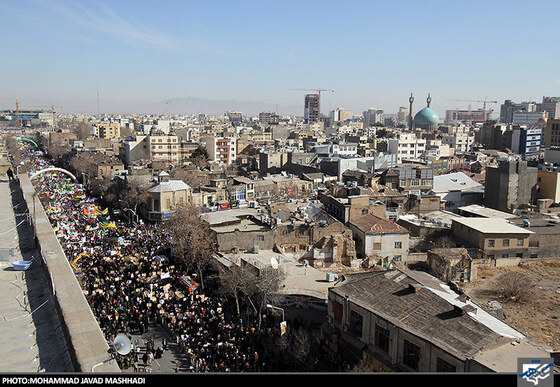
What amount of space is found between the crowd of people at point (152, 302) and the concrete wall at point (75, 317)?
0.76 meters

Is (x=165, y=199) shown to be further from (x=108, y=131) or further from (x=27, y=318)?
(x=108, y=131)

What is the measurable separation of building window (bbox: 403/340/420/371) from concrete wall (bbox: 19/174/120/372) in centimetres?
724

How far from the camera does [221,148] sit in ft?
206

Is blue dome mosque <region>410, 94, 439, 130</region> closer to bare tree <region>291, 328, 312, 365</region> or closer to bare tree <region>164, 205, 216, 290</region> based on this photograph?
bare tree <region>164, 205, 216, 290</region>

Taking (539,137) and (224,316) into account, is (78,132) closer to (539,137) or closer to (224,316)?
(539,137)

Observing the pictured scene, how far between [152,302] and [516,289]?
14857 mm

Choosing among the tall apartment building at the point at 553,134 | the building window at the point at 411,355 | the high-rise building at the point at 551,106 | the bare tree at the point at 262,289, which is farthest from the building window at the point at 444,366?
the high-rise building at the point at 551,106

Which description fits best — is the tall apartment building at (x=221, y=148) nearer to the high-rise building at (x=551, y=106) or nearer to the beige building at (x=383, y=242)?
the beige building at (x=383, y=242)

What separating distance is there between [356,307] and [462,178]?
29.4m

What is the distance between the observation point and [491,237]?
24609mm

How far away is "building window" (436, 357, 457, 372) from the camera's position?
11023mm

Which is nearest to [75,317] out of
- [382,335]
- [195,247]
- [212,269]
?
[195,247]

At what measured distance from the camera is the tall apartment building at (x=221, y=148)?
61.8 m
